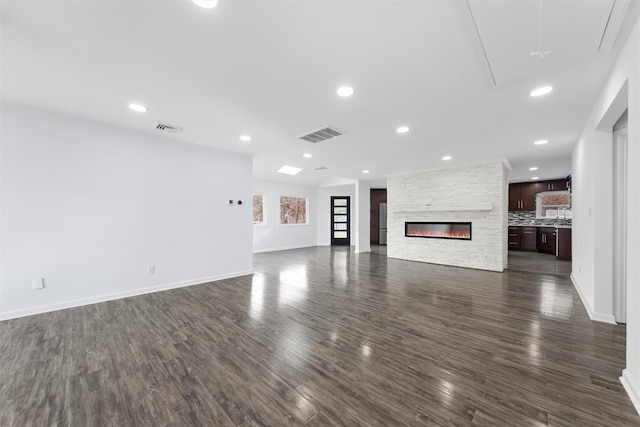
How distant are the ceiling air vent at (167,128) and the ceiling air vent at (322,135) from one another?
6.16ft

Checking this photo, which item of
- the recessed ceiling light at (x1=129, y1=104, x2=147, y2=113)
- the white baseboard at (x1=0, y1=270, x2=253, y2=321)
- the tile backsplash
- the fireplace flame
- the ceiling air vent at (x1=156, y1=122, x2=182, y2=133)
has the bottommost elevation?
the white baseboard at (x1=0, y1=270, x2=253, y2=321)

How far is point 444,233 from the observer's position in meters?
6.32

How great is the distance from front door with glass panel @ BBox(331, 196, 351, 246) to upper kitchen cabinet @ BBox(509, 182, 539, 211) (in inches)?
237

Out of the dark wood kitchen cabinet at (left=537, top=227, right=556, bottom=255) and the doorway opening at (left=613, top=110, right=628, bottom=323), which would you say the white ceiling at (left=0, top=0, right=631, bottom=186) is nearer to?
the doorway opening at (left=613, top=110, right=628, bottom=323)

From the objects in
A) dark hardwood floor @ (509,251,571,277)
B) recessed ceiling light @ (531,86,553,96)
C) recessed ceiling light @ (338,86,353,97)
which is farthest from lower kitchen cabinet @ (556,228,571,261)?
recessed ceiling light @ (338,86,353,97)

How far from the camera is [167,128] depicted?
3.68 metres

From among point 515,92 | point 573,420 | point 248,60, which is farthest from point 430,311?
point 248,60

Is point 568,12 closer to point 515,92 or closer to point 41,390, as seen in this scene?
point 515,92

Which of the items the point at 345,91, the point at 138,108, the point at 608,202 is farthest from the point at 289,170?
the point at 608,202

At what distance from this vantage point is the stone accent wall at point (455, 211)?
5.46 m

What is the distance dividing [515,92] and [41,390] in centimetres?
480

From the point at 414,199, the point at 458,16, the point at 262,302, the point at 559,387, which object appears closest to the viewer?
the point at 458,16

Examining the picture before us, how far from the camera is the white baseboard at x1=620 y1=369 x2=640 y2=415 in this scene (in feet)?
5.05

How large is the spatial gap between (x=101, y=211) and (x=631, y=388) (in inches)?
225
